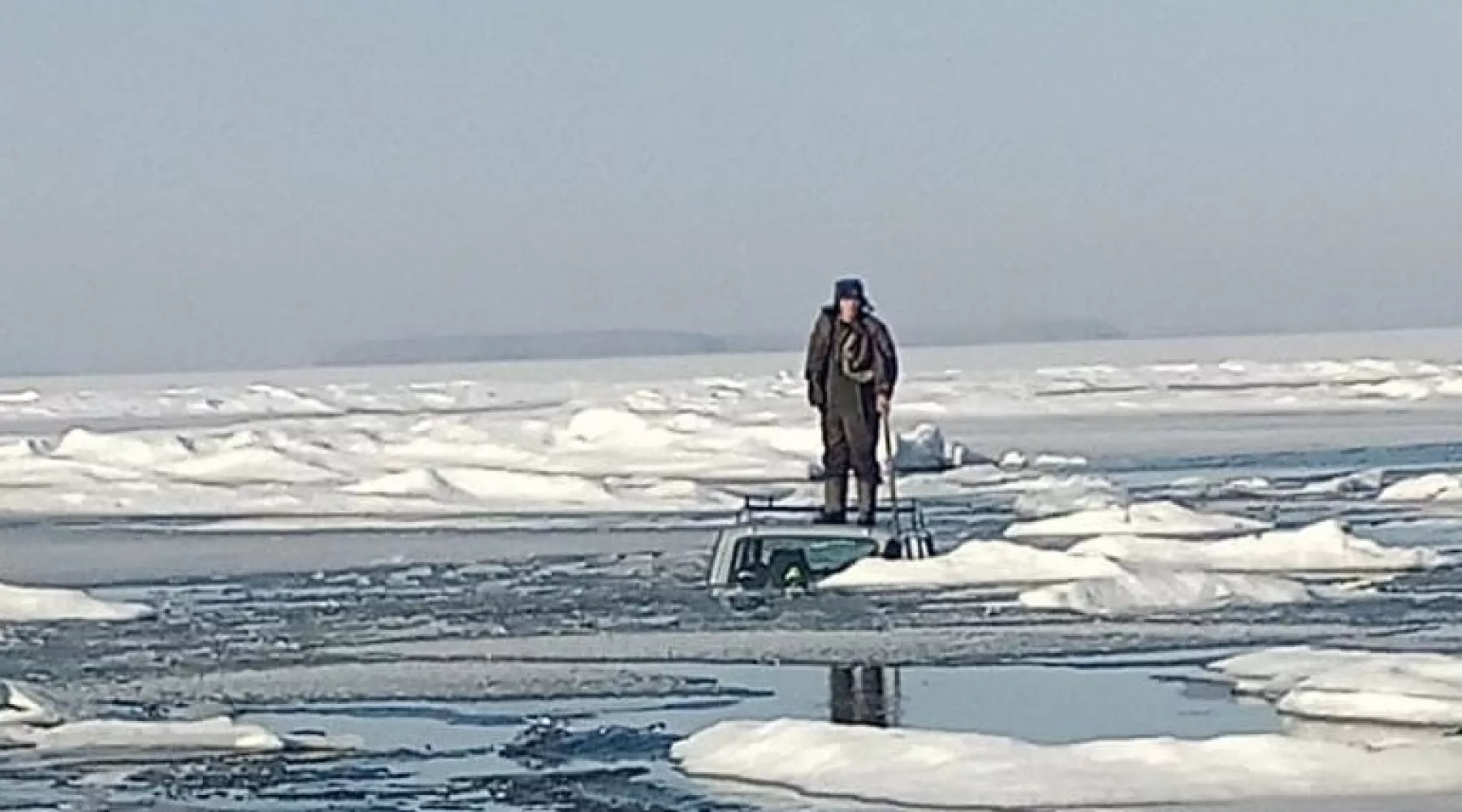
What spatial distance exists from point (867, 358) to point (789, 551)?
1.37 metres

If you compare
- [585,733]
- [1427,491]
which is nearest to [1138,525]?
[1427,491]

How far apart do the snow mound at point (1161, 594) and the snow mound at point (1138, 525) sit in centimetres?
Answer: 353

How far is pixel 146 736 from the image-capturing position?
10.4 meters

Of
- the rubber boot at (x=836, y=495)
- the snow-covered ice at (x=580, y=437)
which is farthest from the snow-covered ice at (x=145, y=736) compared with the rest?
the snow-covered ice at (x=580, y=437)

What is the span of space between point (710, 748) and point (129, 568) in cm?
1065

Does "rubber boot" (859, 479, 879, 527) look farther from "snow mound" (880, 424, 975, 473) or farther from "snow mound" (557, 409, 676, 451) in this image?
"snow mound" (557, 409, 676, 451)

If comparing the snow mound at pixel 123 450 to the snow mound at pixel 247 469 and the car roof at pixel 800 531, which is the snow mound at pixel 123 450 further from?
the car roof at pixel 800 531

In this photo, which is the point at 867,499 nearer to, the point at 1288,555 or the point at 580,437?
the point at 1288,555

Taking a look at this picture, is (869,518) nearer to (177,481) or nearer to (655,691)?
(655,691)

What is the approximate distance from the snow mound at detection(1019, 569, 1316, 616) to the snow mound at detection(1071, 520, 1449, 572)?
3.60 ft

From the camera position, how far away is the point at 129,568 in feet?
64.3

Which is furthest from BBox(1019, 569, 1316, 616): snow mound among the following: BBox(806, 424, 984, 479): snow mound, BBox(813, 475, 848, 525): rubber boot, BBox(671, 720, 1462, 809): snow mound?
BBox(806, 424, 984, 479): snow mound

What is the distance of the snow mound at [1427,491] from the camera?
73.8 ft

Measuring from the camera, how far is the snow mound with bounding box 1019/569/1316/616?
14.6m
